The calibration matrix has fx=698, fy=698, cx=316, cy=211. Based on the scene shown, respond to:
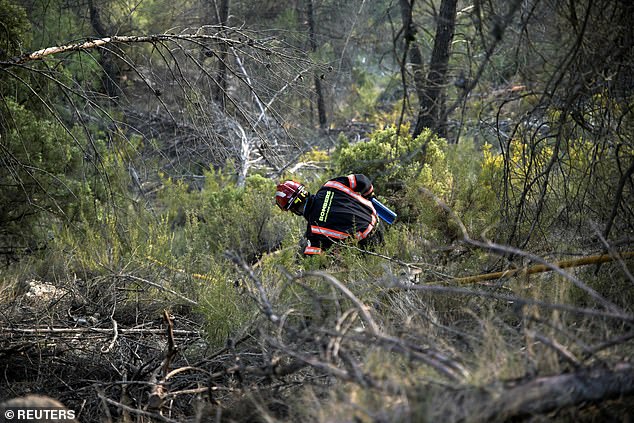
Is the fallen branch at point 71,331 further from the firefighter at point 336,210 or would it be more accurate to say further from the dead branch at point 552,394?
the dead branch at point 552,394

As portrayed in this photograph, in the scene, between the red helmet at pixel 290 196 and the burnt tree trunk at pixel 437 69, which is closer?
the burnt tree trunk at pixel 437 69

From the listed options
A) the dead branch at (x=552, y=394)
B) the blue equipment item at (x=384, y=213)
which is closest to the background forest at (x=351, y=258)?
the dead branch at (x=552, y=394)

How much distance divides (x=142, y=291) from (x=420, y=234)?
9.75 ft

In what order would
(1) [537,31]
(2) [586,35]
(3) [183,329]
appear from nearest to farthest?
(2) [586,35]
(1) [537,31]
(3) [183,329]

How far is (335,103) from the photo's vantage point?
20484mm

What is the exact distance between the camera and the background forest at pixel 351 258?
3025 mm

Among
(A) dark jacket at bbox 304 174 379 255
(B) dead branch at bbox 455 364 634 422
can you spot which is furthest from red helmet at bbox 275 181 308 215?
(B) dead branch at bbox 455 364 634 422

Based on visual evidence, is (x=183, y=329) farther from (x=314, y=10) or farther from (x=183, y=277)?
(x=314, y=10)

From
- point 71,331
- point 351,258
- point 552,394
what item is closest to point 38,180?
point 71,331

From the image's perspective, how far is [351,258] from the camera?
6527 mm

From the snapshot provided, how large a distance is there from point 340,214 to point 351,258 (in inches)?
48.8

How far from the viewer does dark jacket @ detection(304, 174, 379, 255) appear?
25.0 feet

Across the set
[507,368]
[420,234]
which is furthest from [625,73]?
[420,234]

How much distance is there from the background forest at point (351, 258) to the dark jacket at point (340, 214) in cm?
29
